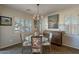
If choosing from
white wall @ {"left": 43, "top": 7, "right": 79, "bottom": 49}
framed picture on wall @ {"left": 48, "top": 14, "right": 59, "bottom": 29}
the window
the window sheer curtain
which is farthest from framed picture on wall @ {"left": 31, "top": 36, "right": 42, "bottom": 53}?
→ the window sheer curtain

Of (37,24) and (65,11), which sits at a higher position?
(65,11)

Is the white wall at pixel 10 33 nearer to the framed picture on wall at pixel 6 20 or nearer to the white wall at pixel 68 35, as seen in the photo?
the framed picture on wall at pixel 6 20

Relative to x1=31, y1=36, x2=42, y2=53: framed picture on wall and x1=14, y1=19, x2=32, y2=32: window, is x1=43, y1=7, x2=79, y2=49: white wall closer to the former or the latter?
x1=14, y1=19, x2=32, y2=32: window

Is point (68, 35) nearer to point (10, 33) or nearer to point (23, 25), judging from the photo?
point (23, 25)

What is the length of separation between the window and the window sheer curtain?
1.67 metres

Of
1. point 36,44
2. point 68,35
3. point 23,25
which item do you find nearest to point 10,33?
point 23,25

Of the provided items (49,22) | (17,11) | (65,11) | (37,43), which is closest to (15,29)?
(17,11)

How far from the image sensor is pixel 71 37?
4.95 metres

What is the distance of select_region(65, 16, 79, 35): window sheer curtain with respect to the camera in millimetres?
4812

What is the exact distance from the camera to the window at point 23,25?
4231 millimetres

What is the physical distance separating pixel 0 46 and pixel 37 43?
4.61 feet

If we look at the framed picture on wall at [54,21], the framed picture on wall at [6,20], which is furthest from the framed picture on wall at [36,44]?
the framed picture on wall at [6,20]
